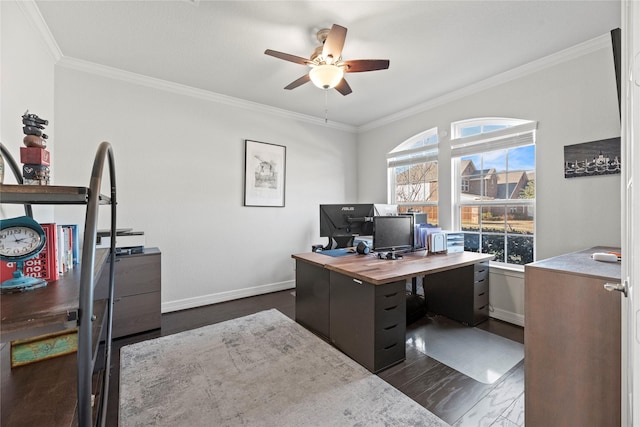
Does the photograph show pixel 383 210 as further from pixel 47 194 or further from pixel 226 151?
pixel 47 194

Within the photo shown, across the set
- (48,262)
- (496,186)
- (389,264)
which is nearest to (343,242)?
(389,264)

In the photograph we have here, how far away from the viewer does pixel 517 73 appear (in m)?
2.81

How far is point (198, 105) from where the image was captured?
335cm

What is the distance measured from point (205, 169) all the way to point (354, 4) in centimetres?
248

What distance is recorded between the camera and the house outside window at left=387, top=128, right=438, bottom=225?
377 cm

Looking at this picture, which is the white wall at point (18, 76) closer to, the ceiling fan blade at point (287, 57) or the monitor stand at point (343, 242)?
the ceiling fan blade at point (287, 57)

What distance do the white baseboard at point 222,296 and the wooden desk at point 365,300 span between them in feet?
4.68

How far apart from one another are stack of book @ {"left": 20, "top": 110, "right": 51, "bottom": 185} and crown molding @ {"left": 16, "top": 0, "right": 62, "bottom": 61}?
1.65m

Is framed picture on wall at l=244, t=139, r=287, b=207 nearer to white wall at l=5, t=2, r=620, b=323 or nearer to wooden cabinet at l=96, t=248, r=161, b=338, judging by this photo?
white wall at l=5, t=2, r=620, b=323

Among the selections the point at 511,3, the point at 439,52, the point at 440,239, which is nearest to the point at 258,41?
the point at 439,52

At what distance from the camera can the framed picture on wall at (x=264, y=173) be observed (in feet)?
12.2

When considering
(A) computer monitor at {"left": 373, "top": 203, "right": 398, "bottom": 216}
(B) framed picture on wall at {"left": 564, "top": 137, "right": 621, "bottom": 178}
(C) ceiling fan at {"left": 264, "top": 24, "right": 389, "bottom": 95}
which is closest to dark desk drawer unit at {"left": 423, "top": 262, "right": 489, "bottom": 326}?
(A) computer monitor at {"left": 373, "top": 203, "right": 398, "bottom": 216}

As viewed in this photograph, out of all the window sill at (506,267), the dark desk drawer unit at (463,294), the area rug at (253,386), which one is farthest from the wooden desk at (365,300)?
the window sill at (506,267)

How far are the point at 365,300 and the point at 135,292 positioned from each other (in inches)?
88.9
